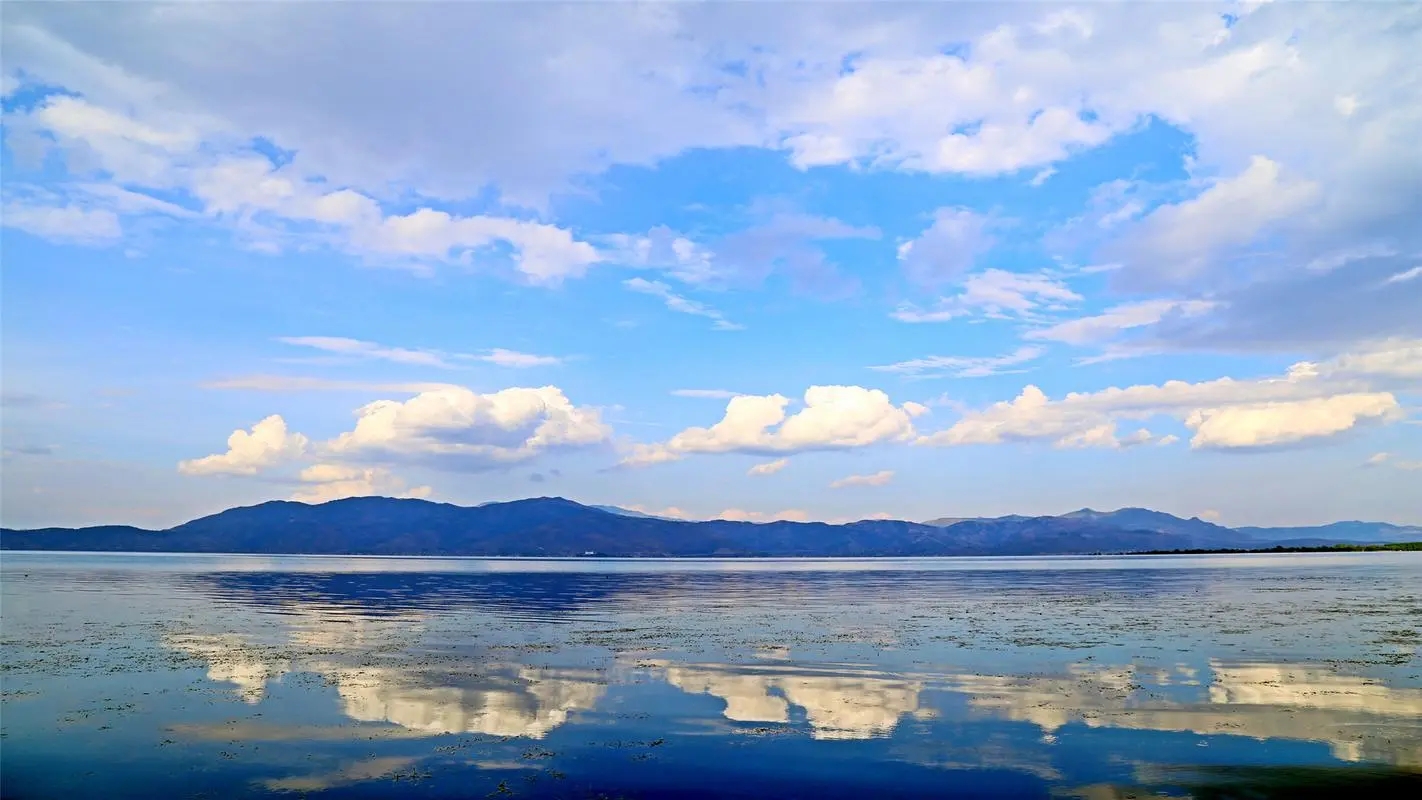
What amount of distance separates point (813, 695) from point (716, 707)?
12.1 feet

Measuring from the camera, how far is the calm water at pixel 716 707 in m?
20.7

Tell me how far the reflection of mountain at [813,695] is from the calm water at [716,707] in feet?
0.57

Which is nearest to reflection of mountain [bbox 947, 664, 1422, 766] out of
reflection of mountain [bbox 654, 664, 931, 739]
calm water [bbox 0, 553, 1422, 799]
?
calm water [bbox 0, 553, 1422, 799]

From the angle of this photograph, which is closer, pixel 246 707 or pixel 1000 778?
pixel 1000 778

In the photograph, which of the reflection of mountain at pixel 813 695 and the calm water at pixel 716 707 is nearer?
the calm water at pixel 716 707

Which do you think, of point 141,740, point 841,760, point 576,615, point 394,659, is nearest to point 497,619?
point 576,615

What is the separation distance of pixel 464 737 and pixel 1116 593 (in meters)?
78.2

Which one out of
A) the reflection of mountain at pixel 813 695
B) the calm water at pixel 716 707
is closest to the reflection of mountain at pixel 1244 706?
the calm water at pixel 716 707

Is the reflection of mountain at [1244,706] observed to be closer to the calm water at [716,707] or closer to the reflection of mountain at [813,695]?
the calm water at [716,707]

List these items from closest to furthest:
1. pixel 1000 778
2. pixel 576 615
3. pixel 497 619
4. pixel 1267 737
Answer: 1. pixel 1000 778
2. pixel 1267 737
3. pixel 497 619
4. pixel 576 615

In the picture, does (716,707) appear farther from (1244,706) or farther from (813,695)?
(1244,706)

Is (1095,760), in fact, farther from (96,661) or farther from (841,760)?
(96,661)

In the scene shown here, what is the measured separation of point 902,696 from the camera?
29.8 meters

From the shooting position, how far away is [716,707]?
28.4 meters
